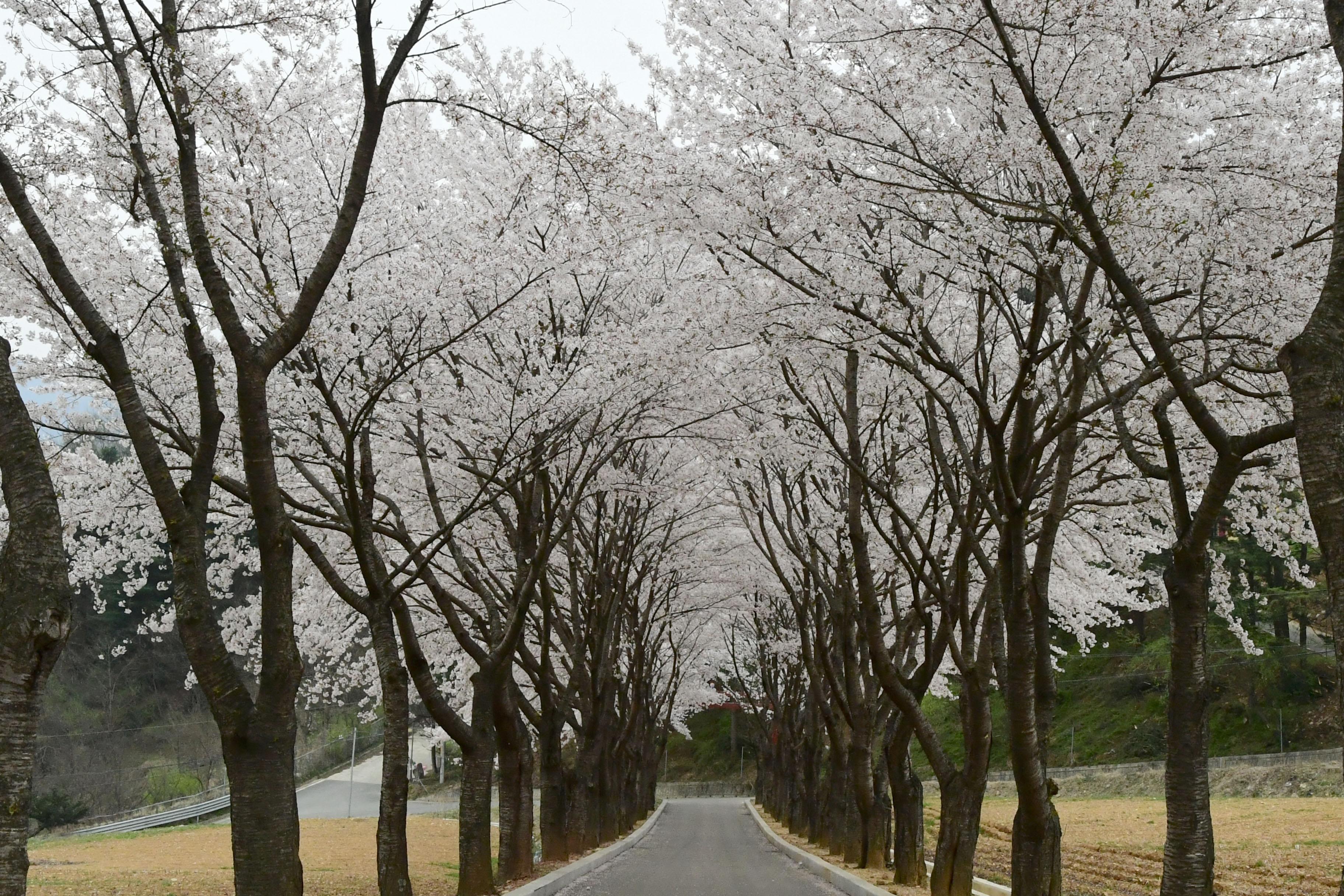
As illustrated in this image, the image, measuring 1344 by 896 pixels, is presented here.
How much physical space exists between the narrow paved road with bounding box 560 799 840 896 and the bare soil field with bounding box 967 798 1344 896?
3.19 meters

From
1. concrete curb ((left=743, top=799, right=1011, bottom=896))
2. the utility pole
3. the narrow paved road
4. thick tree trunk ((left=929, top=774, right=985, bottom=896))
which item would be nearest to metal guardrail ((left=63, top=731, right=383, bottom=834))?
the utility pole

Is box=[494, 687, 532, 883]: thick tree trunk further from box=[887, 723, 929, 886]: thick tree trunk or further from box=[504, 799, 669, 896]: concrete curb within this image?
box=[887, 723, 929, 886]: thick tree trunk

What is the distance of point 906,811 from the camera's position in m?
14.0

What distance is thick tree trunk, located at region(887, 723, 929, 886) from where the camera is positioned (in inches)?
543

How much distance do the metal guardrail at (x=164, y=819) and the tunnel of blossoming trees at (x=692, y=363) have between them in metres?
25.1

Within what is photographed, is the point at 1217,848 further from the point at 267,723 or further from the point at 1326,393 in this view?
the point at 267,723

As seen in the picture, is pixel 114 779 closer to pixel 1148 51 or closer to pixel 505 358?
pixel 505 358

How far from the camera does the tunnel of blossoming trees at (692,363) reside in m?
6.15

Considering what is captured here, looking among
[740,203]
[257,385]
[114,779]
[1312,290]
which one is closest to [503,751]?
[740,203]

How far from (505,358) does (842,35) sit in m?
6.36

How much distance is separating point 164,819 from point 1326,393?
43360 mm

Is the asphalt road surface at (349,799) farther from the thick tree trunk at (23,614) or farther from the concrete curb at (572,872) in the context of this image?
the thick tree trunk at (23,614)

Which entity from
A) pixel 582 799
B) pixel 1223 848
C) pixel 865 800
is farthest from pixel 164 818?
pixel 1223 848

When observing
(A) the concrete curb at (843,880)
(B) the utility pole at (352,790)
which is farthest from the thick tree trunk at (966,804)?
(B) the utility pole at (352,790)
